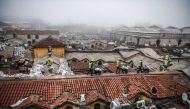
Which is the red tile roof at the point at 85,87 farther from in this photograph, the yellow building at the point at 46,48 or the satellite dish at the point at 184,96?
the yellow building at the point at 46,48

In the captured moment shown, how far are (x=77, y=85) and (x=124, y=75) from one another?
6.40 metres

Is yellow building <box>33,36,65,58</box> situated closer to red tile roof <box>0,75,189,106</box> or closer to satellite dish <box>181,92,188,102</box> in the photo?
red tile roof <box>0,75,189,106</box>

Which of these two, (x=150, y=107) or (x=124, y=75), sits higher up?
(x=124, y=75)

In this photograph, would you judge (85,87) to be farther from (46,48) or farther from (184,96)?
(46,48)

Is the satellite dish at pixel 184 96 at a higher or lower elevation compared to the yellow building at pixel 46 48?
lower

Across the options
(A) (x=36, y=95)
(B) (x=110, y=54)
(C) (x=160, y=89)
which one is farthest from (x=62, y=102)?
(B) (x=110, y=54)

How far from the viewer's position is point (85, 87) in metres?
21.5

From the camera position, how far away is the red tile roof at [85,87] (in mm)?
19438

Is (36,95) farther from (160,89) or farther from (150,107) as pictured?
(160,89)

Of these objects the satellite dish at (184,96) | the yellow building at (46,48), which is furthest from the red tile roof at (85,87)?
the yellow building at (46,48)

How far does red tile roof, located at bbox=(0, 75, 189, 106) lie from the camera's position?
63.8ft

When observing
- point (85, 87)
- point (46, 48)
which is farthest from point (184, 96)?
point (46, 48)

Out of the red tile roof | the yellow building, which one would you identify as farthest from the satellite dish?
the yellow building

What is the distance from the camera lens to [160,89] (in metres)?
23.2
